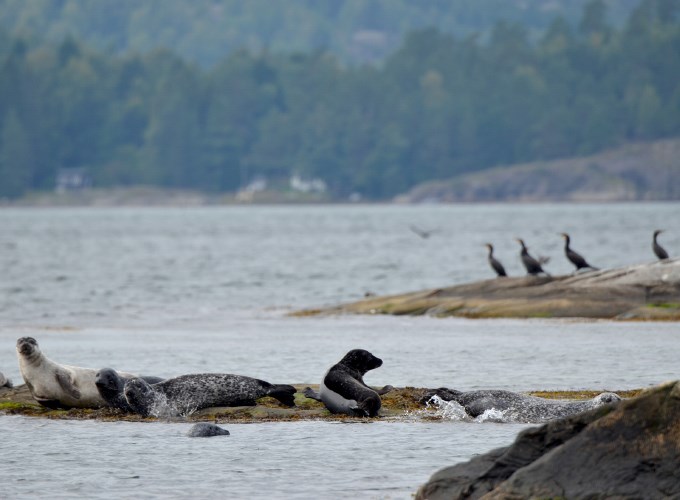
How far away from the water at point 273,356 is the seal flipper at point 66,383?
0.81 meters

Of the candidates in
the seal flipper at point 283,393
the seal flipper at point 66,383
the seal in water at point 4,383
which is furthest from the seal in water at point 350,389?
the seal in water at point 4,383

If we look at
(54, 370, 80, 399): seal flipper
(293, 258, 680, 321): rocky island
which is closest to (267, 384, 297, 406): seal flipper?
(54, 370, 80, 399): seal flipper

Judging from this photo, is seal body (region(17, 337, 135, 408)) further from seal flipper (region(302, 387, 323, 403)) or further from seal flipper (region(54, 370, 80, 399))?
seal flipper (region(302, 387, 323, 403))

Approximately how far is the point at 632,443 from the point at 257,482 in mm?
4415

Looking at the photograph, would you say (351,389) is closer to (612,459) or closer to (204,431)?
(204,431)

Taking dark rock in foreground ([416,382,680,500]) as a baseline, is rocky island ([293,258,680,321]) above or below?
above

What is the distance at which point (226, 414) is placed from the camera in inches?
771

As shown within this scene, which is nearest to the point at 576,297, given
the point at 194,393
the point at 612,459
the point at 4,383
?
the point at 4,383

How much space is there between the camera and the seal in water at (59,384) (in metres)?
20.2

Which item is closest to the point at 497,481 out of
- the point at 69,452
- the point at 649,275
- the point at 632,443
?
the point at 632,443

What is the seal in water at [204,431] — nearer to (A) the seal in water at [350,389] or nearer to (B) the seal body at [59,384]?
(A) the seal in water at [350,389]

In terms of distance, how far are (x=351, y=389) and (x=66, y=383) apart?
390 cm

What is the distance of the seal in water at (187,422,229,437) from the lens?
18.0m

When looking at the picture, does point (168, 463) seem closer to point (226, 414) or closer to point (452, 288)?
point (226, 414)
